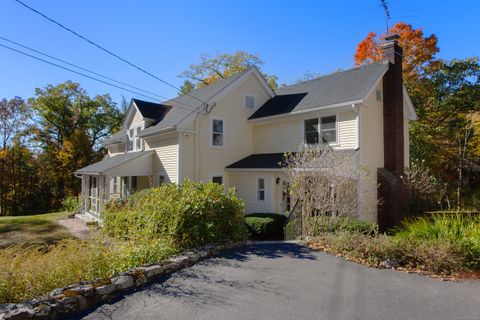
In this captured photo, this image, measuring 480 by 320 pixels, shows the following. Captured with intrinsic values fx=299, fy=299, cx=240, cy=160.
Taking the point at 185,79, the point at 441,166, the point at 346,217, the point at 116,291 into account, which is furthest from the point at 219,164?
the point at 185,79

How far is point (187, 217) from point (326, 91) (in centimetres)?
1103

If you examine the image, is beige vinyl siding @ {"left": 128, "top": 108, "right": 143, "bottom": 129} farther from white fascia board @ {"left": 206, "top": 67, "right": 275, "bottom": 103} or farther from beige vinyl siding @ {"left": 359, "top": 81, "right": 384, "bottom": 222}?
beige vinyl siding @ {"left": 359, "top": 81, "right": 384, "bottom": 222}

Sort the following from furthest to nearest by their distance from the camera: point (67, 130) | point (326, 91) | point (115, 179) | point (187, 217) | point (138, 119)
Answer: point (67, 130) < point (115, 179) < point (138, 119) < point (326, 91) < point (187, 217)

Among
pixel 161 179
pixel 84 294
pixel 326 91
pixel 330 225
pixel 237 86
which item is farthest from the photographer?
pixel 237 86

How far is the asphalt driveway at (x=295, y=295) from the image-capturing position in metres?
4.51

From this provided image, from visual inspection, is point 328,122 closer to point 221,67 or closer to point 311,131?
point 311,131

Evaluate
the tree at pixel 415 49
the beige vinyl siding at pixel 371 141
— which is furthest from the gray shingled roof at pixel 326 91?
the tree at pixel 415 49

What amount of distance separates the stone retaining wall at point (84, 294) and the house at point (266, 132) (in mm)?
8555

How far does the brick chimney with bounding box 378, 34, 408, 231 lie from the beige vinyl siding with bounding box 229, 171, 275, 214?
5009 millimetres

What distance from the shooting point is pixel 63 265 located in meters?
5.37

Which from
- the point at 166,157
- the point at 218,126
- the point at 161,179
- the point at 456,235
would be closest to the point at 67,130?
the point at 161,179

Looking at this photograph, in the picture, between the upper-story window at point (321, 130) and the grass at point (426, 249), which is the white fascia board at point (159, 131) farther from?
the grass at point (426, 249)

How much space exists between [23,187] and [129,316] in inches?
1223

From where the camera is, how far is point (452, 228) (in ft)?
23.9
